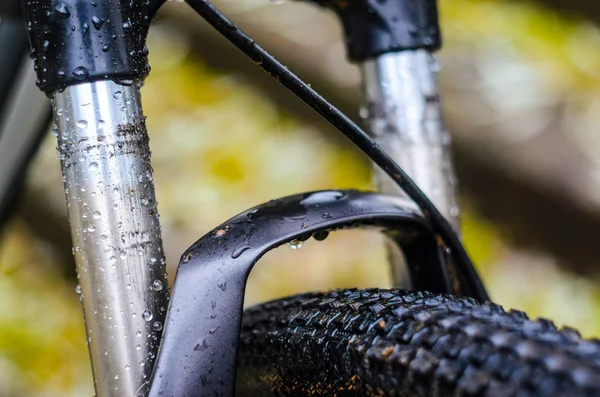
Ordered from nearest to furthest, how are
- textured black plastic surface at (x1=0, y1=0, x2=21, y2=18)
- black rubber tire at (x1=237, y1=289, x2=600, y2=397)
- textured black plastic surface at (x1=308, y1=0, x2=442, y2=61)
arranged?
black rubber tire at (x1=237, y1=289, x2=600, y2=397)
textured black plastic surface at (x1=308, y1=0, x2=442, y2=61)
textured black plastic surface at (x1=0, y1=0, x2=21, y2=18)

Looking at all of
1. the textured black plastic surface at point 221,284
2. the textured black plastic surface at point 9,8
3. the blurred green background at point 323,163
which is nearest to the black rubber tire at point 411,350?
the textured black plastic surface at point 221,284

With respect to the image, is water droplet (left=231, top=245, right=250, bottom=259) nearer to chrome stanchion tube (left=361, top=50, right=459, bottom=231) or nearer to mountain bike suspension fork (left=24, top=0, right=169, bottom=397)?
mountain bike suspension fork (left=24, top=0, right=169, bottom=397)

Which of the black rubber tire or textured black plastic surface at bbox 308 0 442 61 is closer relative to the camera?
the black rubber tire

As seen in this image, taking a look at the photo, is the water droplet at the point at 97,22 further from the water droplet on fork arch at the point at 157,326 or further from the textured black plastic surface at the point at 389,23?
the textured black plastic surface at the point at 389,23

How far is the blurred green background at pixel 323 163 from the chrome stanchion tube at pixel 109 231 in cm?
122

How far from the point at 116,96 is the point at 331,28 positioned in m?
1.48

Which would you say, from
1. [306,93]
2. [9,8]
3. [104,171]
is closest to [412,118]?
[306,93]

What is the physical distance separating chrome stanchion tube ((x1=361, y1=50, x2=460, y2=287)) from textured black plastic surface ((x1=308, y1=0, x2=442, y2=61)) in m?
0.01

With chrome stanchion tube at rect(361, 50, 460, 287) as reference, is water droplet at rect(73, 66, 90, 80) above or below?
above

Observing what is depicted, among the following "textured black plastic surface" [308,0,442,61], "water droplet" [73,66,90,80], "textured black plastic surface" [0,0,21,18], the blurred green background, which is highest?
"textured black plastic surface" [0,0,21,18]

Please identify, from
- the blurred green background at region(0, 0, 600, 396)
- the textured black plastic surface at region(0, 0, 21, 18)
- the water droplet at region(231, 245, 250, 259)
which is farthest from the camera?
the blurred green background at region(0, 0, 600, 396)

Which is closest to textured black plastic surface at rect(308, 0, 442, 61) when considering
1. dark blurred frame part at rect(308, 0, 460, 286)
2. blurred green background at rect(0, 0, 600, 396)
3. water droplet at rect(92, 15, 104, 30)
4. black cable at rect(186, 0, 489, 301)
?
dark blurred frame part at rect(308, 0, 460, 286)

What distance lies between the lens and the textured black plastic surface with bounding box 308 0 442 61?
0.71 m

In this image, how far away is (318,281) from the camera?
1732mm
